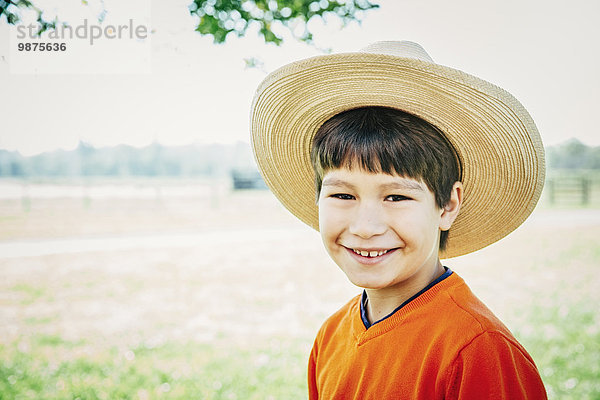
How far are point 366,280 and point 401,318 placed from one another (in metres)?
0.14

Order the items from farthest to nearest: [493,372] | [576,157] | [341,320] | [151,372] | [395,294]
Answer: [576,157] < [151,372] < [341,320] < [395,294] < [493,372]

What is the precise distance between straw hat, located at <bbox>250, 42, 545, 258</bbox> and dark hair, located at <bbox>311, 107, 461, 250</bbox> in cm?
3

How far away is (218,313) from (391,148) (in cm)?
504

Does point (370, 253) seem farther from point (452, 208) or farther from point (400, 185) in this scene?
point (452, 208)

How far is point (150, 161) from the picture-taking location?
1906cm

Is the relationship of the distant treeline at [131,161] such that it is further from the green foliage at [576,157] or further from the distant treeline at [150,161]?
the green foliage at [576,157]

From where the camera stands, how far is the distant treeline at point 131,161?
17.0 meters

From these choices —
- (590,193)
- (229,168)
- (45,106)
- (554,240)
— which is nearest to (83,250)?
(45,106)

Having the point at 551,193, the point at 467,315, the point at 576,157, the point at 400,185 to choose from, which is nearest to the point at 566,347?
the point at 467,315

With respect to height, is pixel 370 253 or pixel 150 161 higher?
pixel 150 161

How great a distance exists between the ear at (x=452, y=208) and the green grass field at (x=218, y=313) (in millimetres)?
2792

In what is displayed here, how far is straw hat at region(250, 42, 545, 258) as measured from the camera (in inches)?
56.6

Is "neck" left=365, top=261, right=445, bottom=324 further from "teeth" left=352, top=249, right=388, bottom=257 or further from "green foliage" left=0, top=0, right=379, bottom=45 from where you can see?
"green foliage" left=0, top=0, right=379, bottom=45

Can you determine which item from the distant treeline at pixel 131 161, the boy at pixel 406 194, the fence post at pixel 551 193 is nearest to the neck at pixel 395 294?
Result: the boy at pixel 406 194
